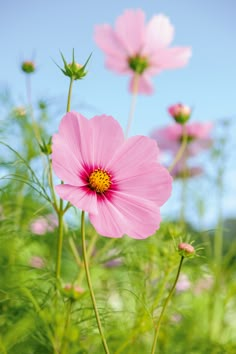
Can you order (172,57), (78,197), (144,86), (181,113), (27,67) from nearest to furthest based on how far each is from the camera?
(78,197), (27,67), (181,113), (172,57), (144,86)

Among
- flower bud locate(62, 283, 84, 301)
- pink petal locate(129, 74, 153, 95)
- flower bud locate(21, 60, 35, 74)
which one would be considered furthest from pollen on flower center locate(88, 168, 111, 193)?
pink petal locate(129, 74, 153, 95)

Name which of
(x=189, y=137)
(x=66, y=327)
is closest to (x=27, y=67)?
(x=66, y=327)

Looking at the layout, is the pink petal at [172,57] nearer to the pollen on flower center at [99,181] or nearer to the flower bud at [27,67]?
the flower bud at [27,67]

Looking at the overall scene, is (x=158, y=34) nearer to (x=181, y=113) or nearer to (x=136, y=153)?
(x=181, y=113)

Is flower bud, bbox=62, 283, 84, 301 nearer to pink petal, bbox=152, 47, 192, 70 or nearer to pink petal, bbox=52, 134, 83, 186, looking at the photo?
pink petal, bbox=52, 134, 83, 186

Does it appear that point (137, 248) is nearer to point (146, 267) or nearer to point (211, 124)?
point (146, 267)

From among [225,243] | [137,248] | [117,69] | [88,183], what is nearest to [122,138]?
[88,183]
